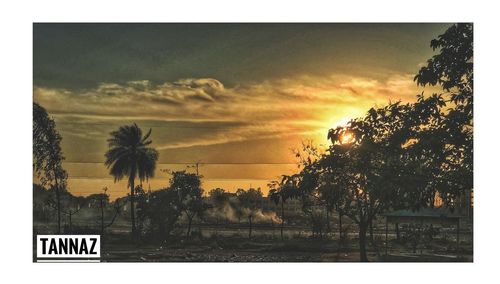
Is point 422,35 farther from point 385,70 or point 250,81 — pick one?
point 250,81

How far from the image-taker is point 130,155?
33.3ft

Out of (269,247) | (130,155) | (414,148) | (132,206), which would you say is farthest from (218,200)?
(414,148)

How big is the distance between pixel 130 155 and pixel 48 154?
1.14 meters

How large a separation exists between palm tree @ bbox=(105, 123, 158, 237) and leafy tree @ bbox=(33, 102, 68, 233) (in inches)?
26.9

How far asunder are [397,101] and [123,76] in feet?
12.5

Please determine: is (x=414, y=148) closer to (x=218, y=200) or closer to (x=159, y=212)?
(x=218, y=200)

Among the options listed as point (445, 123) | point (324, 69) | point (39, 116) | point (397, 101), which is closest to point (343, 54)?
point (324, 69)

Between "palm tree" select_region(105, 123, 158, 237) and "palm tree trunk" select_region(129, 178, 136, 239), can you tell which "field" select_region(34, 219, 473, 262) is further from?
"palm tree" select_region(105, 123, 158, 237)

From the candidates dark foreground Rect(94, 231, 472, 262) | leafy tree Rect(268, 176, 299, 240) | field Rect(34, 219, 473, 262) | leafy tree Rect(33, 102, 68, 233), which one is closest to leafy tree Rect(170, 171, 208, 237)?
field Rect(34, 219, 473, 262)

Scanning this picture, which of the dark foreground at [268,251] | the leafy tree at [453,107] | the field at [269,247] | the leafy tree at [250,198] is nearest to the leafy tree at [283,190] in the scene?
the leafy tree at [250,198]

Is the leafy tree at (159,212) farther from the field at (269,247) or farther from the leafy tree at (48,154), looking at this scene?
the leafy tree at (48,154)

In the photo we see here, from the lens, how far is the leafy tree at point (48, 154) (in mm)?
10078

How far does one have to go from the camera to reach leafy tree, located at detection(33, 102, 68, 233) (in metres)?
10.1

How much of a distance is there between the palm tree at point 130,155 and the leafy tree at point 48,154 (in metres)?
0.68
